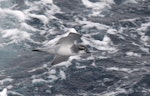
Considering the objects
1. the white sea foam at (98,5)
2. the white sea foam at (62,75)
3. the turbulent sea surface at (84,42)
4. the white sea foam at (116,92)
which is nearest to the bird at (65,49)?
the turbulent sea surface at (84,42)

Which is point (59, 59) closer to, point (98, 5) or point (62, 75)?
point (62, 75)

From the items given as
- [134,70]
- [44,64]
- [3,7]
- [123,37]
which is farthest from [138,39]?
[3,7]

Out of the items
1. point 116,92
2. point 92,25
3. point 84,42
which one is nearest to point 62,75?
point 116,92

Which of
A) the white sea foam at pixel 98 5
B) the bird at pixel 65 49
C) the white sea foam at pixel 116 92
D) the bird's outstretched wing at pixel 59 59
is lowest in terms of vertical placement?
the bird's outstretched wing at pixel 59 59

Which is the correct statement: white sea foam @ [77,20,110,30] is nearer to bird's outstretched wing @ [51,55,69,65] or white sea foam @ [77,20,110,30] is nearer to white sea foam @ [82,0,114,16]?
white sea foam @ [82,0,114,16]

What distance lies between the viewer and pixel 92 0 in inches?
4419

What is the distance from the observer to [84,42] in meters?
96.1

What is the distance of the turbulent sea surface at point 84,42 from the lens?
82688 millimetres

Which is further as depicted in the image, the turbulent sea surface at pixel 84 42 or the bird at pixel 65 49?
the turbulent sea surface at pixel 84 42

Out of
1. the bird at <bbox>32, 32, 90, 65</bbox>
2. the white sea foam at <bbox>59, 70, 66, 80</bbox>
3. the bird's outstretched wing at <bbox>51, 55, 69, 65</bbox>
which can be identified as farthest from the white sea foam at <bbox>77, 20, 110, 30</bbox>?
the bird at <bbox>32, 32, 90, 65</bbox>

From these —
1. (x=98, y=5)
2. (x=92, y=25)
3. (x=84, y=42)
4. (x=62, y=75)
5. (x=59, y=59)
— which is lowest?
(x=59, y=59)

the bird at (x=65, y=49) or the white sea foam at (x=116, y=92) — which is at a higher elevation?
the white sea foam at (x=116, y=92)

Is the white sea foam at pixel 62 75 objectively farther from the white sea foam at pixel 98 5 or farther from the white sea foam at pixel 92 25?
the white sea foam at pixel 98 5

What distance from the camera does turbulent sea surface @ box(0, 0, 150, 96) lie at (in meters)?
82.7
